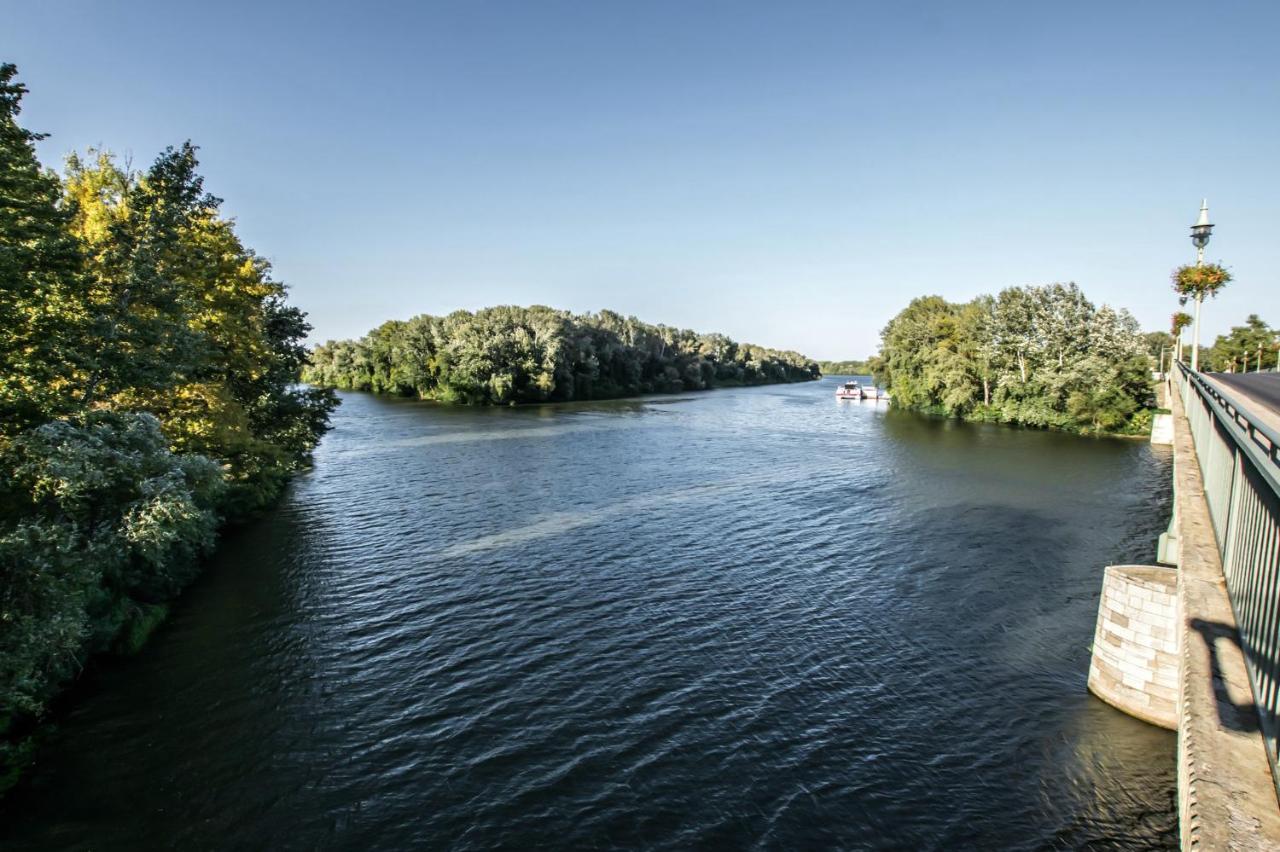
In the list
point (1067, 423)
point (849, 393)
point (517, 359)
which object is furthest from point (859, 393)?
point (517, 359)

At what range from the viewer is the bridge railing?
20.1 ft

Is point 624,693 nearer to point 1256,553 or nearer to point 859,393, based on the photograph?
point 1256,553

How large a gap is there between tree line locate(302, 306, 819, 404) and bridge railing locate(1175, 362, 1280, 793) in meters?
89.4

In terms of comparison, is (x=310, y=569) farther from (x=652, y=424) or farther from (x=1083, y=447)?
(x=1083, y=447)

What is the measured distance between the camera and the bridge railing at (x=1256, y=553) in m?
6.14

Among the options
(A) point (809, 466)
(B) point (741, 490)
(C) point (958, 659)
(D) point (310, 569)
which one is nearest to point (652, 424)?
(A) point (809, 466)

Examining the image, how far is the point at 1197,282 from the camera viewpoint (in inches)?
991

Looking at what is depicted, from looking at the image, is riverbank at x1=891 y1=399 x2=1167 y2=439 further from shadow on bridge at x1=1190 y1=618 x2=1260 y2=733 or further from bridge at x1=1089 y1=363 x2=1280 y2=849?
shadow on bridge at x1=1190 y1=618 x2=1260 y2=733

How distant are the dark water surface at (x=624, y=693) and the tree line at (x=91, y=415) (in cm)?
205

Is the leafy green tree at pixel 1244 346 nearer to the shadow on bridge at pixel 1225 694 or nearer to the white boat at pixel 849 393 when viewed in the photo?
the white boat at pixel 849 393

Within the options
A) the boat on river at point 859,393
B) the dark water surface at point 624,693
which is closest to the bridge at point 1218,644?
A: the dark water surface at point 624,693

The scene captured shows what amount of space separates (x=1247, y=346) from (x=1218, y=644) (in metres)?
117

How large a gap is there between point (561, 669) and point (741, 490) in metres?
21.7

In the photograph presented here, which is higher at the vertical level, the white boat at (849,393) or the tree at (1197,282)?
the tree at (1197,282)
